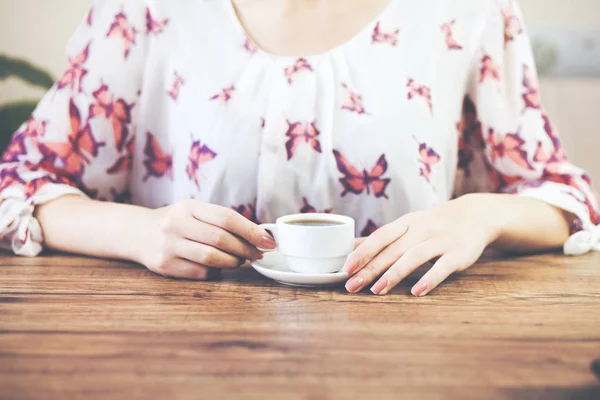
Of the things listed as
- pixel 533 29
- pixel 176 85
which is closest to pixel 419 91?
pixel 176 85

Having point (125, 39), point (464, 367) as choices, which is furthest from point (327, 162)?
point (464, 367)

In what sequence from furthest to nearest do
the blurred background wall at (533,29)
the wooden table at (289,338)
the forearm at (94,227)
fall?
the blurred background wall at (533,29) < the forearm at (94,227) < the wooden table at (289,338)

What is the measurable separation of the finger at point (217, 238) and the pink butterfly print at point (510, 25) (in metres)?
0.67

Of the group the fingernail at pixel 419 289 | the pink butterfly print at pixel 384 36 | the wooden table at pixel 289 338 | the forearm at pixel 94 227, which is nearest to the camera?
the wooden table at pixel 289 338

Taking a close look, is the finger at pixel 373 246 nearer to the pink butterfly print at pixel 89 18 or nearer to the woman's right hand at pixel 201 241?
the woman's right hand at pixel 201 241

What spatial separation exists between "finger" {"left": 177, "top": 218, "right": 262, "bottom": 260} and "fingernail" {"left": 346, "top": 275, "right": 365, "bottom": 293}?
5.1 inches

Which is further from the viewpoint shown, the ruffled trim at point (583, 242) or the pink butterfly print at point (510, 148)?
the pink butterfly print at point (510, 148)

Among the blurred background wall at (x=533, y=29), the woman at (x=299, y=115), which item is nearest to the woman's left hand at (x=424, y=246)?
the woman at (x=299, y=115)

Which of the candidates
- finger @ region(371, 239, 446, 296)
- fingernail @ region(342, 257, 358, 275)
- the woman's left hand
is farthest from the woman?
fingernail @ region(342, 257, 358, 275)

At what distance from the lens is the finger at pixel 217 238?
2.48 feet

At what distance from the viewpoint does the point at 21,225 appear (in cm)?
92

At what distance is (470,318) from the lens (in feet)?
2.06

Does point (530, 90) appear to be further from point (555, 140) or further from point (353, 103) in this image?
point (353, 103)

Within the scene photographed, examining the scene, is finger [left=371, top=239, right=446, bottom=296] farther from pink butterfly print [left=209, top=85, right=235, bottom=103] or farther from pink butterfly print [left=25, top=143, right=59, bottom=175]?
pink butterfly print [left=25, top=143, right=59, bottom=175]
